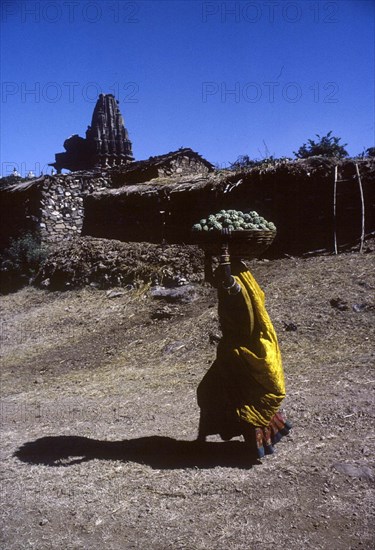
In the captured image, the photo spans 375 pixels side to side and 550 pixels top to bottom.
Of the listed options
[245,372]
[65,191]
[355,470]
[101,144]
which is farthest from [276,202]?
[101,144]

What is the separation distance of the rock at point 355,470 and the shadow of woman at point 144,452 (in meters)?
0.67

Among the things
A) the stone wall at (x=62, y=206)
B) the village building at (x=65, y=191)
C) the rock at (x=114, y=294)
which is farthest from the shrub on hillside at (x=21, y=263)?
the rock at (x=114, y=294)

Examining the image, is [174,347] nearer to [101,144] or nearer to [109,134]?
[101,144]

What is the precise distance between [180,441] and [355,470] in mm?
1628

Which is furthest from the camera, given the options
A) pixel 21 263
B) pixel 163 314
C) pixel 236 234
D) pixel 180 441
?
pixel 21 263

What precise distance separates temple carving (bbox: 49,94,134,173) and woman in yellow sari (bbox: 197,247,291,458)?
72.2ft

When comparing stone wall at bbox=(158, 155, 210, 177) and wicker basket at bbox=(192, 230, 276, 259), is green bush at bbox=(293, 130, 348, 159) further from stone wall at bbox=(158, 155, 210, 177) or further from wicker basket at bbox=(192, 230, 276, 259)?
wicker basket at bbox=(192, 230, 276, 259)

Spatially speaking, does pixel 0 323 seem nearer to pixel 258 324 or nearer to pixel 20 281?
pixel 20 281

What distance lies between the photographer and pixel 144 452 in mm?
4312

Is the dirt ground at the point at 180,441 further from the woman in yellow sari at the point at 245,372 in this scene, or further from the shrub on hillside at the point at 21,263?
the shrub on hillside at the point at 21,263

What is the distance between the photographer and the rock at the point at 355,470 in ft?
11.6

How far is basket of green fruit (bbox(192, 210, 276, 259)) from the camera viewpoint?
3.72m

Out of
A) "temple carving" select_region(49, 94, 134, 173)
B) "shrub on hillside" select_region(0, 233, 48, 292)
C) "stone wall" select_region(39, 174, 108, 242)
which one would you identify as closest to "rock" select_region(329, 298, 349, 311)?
"shrub on hillside" select_region(0, 233, 48, 292)

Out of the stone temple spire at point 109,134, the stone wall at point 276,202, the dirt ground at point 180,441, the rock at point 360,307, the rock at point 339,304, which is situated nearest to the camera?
the dirt ground at point 180,441
